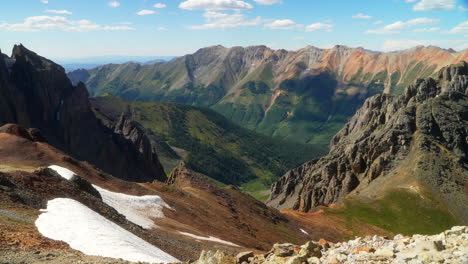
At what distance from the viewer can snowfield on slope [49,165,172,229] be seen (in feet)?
195

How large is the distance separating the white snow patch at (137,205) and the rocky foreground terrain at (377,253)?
35.0 m

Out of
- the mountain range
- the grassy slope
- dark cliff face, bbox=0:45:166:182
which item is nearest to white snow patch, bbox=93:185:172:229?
the mountain range

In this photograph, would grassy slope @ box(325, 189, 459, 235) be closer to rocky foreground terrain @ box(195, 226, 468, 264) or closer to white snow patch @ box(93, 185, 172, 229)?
white snow patch @ box(93, 185, 172, 229)

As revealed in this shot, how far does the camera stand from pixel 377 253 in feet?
66.5

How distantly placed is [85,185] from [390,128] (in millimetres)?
126833

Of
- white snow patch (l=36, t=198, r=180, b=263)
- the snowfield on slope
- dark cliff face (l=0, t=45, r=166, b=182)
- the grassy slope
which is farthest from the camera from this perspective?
dark cliff face (l=0, t=45, r=166, b=182)

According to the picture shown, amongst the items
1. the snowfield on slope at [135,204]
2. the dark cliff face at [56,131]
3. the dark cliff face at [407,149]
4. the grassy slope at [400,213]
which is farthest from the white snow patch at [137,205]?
the dark cliff face at [56,131]

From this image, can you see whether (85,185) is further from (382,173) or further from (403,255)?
(382,173)

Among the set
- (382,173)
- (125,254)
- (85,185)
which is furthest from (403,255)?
(382,173)

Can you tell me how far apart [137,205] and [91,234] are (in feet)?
99.1

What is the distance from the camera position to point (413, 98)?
16762cm

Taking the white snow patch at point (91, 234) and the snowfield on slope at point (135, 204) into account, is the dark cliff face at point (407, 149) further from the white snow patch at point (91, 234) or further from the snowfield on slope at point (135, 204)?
the white snow patch at point (91, 234)

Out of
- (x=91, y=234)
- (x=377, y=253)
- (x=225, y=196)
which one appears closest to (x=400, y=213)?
(x=225, y=196)

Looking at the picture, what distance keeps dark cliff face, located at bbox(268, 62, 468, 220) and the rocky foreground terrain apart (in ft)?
372
